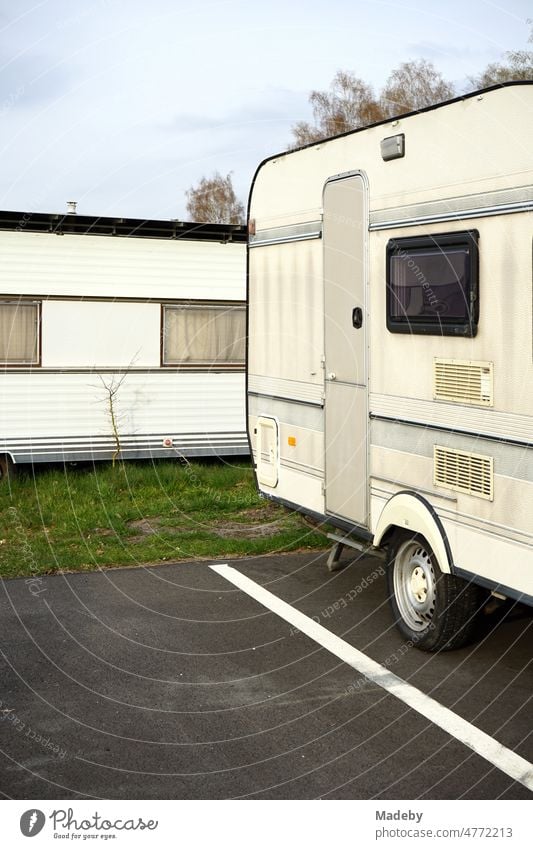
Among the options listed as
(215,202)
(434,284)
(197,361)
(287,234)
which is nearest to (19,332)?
(197,361)

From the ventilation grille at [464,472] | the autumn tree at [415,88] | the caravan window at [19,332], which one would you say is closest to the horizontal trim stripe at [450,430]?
the ventilation grille at [464,472]

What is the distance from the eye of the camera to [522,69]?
1048 inches

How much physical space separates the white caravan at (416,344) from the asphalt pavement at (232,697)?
0.62 m

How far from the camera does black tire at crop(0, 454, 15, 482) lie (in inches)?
475

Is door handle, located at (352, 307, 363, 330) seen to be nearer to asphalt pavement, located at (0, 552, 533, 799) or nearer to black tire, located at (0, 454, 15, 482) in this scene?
asphalt pavement, located at (0, 552, 533, 799)

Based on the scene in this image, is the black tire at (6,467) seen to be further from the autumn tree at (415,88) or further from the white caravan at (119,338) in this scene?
the autumn tree at (415,88)

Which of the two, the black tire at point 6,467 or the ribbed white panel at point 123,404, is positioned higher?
the ribbed white panel at point 123,404

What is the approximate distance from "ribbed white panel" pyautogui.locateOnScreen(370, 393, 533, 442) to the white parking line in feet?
5.11

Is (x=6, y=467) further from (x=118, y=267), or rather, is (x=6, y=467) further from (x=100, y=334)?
(x=118, y=267)

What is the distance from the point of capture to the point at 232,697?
19.4ft

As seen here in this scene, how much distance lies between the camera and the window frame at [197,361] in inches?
502

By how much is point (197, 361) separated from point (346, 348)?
5.82 metres

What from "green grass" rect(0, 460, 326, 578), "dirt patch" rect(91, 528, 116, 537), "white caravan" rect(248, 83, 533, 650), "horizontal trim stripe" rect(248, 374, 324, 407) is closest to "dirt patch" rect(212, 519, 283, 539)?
"green grass" rect(0, 460, 326, 578)

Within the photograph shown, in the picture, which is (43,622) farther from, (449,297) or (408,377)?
(449,297)
